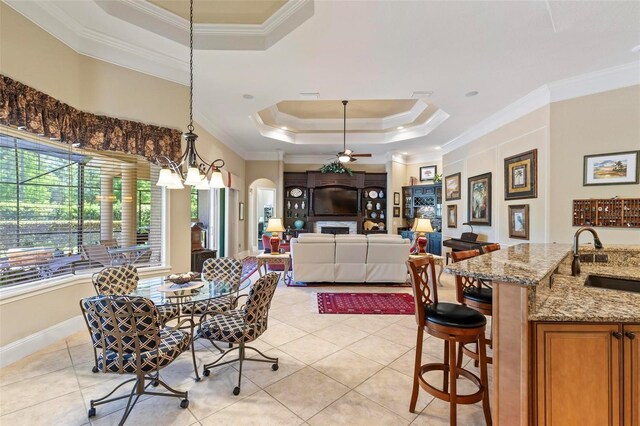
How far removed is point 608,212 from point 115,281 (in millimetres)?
5829

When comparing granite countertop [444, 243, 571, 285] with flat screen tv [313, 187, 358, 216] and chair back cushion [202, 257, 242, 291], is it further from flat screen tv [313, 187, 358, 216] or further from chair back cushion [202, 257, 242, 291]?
flat screen tv [313, 187, 358, 216]

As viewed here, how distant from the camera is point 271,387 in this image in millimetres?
2264

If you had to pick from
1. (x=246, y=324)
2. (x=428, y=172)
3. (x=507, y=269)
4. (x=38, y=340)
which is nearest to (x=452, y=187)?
(x=428, y=172)

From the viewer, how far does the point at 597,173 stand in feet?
12.4

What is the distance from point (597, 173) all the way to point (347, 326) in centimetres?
388

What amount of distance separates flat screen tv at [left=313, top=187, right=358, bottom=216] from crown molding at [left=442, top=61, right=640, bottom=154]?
4995mm

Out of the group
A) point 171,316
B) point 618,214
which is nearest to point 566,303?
point 171,316

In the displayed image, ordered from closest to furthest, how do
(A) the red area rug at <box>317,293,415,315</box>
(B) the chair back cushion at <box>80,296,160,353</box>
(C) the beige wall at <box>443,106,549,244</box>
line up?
(B) the chair back cushion at <box>80,296,160,353</box> < (A) the red area rug at <box>317,293,415,315</box> < (C) the beige wall at <box>443,106,549,244</box>

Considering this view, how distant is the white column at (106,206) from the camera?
341 cm

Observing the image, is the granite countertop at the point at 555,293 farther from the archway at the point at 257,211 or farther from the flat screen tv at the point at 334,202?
the archway at the point at 257,211

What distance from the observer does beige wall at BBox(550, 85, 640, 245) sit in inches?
141

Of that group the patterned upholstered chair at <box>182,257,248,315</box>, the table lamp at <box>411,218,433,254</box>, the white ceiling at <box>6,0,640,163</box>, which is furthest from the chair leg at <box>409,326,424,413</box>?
the table lamp at <box>411,218,433,254</box>

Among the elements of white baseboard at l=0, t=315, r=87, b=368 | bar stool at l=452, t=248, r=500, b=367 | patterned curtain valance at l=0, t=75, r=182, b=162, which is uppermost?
patterned curtain valance at l=0, t=75, r=182, b=162

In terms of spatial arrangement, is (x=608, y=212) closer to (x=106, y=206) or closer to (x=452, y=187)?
Result: (x=452, y=187)
